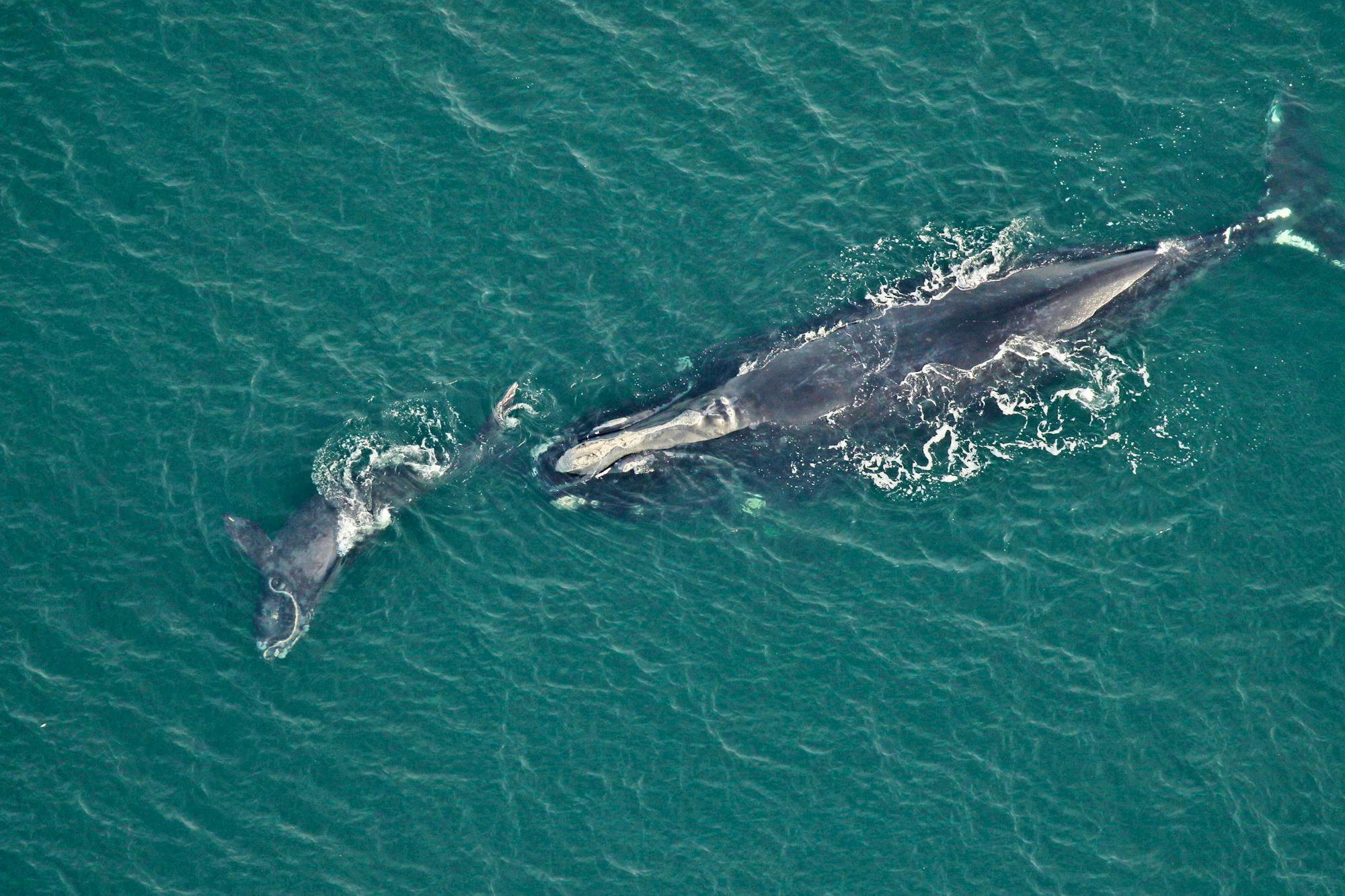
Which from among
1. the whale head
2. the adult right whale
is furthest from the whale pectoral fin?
the adult right whale

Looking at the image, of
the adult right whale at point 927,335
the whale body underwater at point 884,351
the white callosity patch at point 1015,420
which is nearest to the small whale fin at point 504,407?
the whale body underwater at point 884,351

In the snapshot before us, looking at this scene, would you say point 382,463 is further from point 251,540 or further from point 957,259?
point 957,259

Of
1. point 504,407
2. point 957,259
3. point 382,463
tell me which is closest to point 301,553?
point 382,463

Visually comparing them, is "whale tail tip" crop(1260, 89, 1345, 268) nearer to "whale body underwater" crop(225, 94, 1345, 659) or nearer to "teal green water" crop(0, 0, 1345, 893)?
"whale body underwater" crop(225, 94, 1345, 659)

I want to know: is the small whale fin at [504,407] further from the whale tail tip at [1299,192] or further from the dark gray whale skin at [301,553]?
the whale tail tip at [1299,192]

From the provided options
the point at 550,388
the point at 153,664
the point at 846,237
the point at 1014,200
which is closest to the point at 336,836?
the point at 153,664
